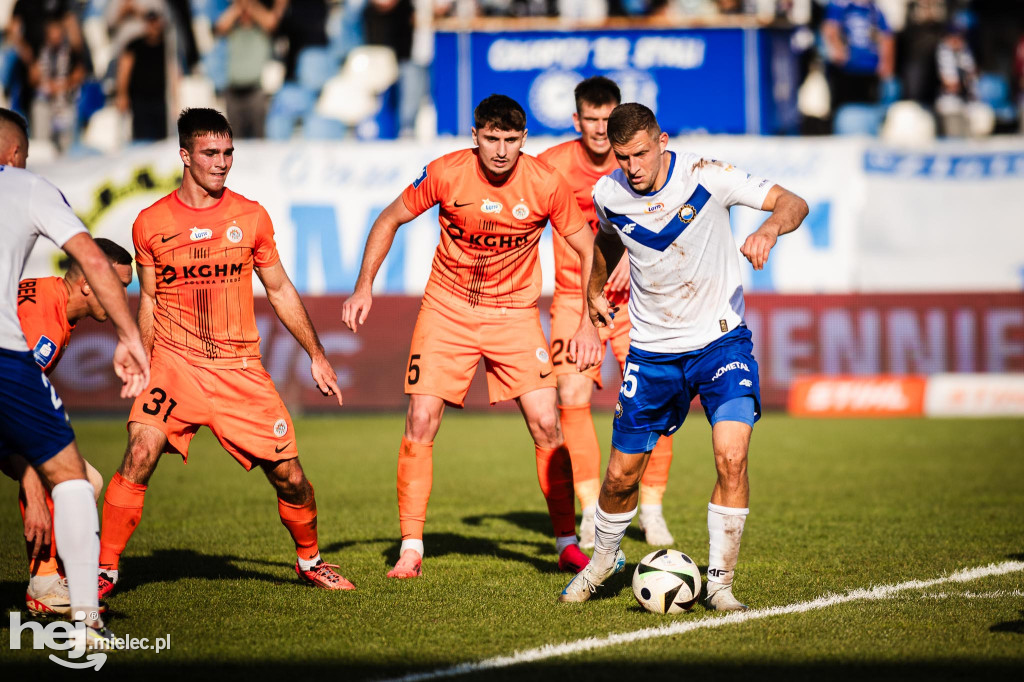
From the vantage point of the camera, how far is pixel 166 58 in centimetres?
1888

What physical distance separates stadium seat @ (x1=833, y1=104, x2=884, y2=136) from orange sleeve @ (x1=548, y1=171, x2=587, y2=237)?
1378 cm

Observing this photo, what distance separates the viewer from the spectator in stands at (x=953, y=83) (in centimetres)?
1916

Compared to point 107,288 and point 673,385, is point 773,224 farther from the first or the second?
point 107,288

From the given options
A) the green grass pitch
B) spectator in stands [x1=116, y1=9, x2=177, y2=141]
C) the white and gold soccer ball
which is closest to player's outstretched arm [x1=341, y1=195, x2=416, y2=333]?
the green grass pitch

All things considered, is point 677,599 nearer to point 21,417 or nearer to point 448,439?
point 21,417

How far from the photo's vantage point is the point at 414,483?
276 inches

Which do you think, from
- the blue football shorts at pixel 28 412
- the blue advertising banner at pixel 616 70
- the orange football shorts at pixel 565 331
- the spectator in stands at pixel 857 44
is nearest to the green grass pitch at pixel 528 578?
the blue football shorts at pixel 28 412

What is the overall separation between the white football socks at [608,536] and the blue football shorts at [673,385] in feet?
1.24

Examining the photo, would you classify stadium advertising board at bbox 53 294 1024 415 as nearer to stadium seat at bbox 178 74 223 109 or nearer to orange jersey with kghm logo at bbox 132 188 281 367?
stadium seat at bbox 178 74 223 109

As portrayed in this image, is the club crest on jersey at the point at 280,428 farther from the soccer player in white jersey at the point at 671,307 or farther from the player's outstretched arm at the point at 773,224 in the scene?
the player's outstretched arm at the point at 773,224

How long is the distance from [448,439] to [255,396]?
27.0ft

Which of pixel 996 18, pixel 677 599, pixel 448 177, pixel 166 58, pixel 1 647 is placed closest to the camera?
pixel 1 647

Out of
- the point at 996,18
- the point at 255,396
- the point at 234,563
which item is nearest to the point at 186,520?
the point at 234,563

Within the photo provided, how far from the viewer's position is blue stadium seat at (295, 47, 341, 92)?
19750mm
